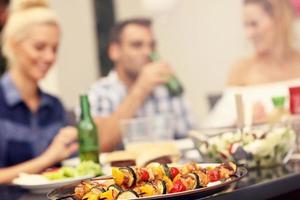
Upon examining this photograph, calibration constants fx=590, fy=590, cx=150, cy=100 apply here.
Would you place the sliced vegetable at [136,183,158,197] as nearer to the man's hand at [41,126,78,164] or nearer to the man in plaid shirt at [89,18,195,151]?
the man's hand at [41,126,78,164]

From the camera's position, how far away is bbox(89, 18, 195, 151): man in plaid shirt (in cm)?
316

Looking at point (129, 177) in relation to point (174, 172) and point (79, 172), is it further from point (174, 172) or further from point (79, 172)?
point (79, 172)

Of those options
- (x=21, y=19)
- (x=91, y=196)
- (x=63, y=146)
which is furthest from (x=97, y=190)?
(x=21, y=19)

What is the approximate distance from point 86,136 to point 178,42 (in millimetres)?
1846

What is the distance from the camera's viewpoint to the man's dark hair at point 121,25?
11.3ft

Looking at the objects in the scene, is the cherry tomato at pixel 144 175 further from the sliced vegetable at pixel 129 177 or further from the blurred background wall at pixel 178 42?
the blurred background wall at pixel 178 42

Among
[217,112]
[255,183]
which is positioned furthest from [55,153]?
[217,112]

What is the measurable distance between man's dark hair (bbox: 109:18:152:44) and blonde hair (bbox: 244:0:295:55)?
71cm

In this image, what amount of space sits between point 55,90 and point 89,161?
6.72 ft

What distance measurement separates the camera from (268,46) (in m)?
3.06

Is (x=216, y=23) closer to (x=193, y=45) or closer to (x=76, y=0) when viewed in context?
(x=193, y=45)

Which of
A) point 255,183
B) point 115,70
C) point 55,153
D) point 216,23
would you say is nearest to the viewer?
point 255,183

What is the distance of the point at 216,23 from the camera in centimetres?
324

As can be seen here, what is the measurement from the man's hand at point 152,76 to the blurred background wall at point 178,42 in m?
0.12
